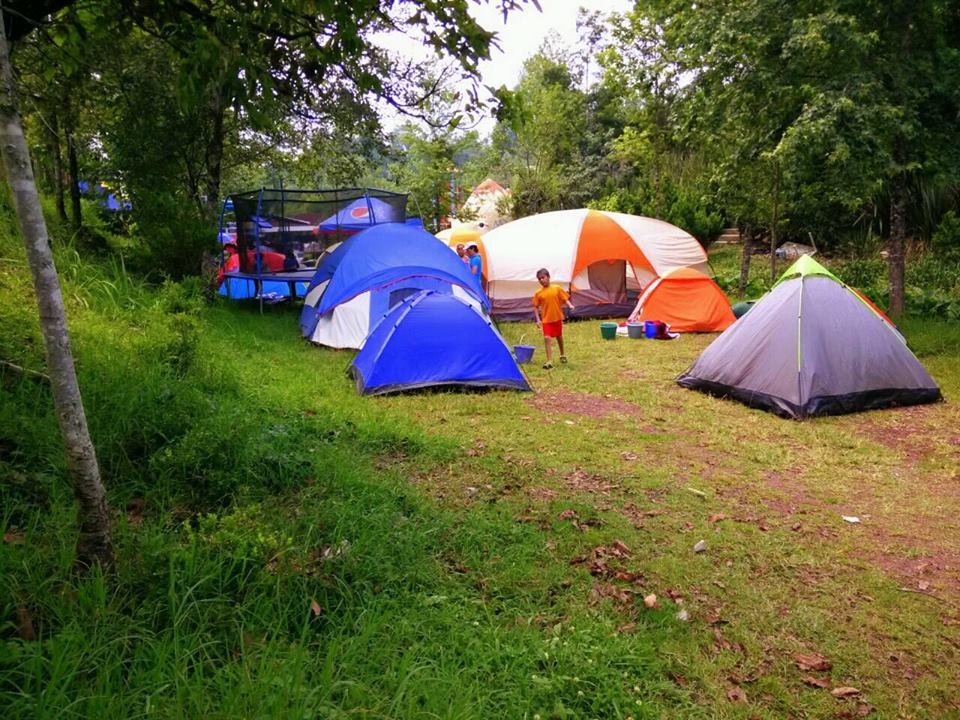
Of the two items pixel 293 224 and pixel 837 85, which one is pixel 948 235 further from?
pixel 293 224

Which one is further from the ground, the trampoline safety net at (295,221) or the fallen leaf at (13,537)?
the trampoline safety net at (295,221)

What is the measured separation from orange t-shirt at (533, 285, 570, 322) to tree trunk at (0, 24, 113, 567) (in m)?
6.82

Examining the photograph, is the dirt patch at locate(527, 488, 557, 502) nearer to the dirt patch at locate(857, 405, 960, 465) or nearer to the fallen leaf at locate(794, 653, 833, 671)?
the fallen leaf at locate(794, 653, 833, 671)

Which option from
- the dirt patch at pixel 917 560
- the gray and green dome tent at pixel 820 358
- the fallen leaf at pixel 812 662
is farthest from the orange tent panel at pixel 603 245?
the fallen leaf at pixel 812 662

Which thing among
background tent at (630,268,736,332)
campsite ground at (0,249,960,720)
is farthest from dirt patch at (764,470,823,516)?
background tent at (630,268,736,332)

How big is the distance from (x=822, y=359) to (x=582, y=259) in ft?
22.8

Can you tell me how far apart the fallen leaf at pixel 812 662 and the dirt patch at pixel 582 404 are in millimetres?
3818

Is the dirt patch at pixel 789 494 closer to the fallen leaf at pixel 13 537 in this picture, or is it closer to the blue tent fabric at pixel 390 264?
the fallen leaf at pixel 13 537

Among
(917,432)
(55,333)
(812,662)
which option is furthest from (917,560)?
(55,333)

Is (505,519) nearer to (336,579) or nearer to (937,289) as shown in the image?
(336,579)

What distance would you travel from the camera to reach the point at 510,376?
24.5 ft

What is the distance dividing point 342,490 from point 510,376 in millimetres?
3734

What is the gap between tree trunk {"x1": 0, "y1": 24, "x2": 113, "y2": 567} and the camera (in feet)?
7.01

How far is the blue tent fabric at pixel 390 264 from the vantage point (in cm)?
940
